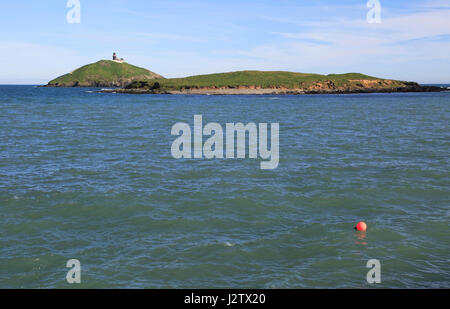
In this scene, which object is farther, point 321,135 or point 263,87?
point 263,87

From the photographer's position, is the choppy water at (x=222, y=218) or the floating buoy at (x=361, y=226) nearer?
the choppy water at (x=222, y=218)

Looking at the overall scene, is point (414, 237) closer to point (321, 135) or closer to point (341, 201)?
point (341, 201)

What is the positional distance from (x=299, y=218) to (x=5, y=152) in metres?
25.2

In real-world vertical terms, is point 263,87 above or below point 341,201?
above

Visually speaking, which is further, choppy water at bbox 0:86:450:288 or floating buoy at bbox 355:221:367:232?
floating buoy at bbox 355:221:367:232

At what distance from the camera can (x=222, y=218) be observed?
17.8 m

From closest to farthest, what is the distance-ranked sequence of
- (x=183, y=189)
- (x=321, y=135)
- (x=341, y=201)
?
(x=341, y=201), (x=183, y=189), (x=321, y=135)

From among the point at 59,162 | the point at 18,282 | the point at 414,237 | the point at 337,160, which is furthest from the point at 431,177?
the point at 59,162

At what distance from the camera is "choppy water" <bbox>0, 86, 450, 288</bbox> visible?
1302cm

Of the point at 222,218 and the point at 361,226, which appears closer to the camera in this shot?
the point at 361,226

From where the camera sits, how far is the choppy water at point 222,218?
42.7 feet

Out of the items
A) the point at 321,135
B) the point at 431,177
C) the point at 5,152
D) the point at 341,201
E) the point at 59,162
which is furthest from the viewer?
the point at 321,135

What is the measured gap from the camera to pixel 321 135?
41.6 m
